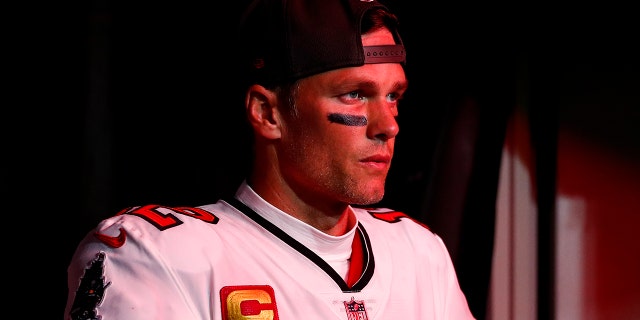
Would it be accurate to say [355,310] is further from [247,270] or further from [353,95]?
[353,95]

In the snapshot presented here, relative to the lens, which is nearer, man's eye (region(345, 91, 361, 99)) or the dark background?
man's eye (region(345, 91, 361, 99))

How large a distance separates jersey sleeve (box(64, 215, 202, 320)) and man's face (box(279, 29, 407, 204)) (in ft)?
1.32

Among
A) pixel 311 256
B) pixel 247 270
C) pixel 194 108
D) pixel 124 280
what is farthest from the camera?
pixel 194 108

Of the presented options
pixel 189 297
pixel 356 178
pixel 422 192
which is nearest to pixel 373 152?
pixel 356 178

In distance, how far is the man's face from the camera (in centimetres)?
186

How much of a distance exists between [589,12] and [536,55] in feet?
0.65

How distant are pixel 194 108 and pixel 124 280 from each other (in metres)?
0.98

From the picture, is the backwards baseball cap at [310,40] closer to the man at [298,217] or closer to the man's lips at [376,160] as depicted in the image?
the man at [298,217]

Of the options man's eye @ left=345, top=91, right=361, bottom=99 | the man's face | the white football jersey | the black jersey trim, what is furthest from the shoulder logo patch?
man's eye @ left=345, top=91, right=361, bottom=99

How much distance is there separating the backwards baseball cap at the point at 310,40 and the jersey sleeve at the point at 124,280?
19.0 inches

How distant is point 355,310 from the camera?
1838 mm

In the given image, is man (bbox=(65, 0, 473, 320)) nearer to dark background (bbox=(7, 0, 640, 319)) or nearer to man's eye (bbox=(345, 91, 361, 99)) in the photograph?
man's eye (bbox=(345, 91, 361, 99))

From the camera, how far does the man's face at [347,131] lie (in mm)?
1864

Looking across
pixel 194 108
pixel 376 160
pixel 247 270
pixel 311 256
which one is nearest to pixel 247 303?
pixel 247 270
